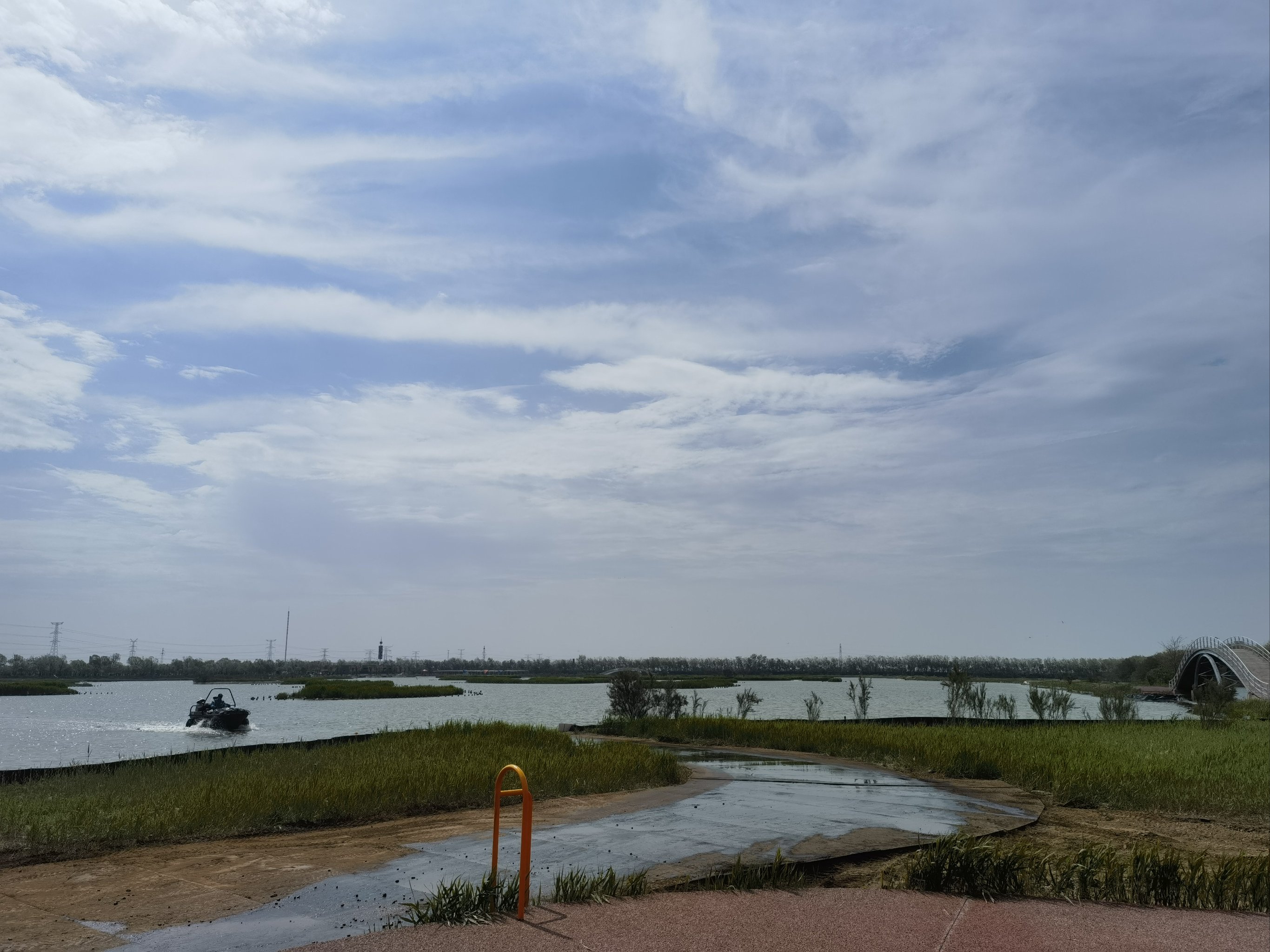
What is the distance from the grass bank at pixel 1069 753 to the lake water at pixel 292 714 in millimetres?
11497

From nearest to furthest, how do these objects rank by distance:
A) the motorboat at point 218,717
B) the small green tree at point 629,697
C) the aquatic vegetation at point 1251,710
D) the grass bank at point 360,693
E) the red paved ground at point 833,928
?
the red paved ground at point 833,928 < the small green tree at point 629,697 < the aquatic vegetation at point 1251,710 < the motorboat at point 218,717 < the grass bank at point 360,693

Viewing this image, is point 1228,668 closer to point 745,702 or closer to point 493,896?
point 745,702

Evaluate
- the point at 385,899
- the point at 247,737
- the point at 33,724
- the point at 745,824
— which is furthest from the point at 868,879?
the point at 33,724

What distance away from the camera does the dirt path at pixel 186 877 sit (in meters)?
8.32

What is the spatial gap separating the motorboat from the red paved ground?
49415 mm

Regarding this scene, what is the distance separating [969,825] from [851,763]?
37.4 feet

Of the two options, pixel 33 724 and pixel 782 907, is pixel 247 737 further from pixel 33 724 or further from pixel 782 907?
pixel 782 907

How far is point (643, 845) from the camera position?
39.5ft

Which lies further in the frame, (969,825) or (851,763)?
(851,763)

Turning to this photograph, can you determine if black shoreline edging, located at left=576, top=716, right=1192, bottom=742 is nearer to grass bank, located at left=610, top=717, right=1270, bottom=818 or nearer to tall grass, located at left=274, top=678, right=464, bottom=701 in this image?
grass bank, located at left=610, top=717, right=1270, bottom=818

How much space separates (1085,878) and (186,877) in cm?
1020

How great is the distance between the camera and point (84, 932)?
802cm

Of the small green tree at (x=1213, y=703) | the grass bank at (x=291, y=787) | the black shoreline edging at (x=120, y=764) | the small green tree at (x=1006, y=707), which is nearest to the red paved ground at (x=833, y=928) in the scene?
the grass bank at (x=291, y=787)

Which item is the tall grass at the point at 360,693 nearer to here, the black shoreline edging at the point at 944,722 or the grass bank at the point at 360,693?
the grass bank at the point at 360,693
